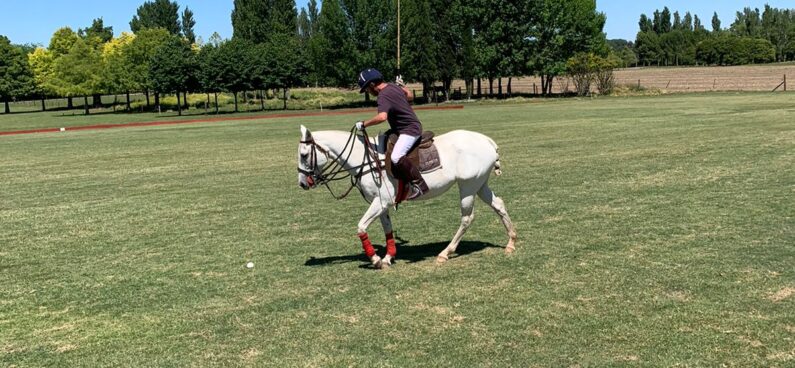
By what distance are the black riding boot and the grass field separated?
109 centimetres

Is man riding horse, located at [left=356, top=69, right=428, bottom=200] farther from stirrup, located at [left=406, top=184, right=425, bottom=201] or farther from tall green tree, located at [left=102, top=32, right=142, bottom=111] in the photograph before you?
tall green tree, located at [left=102, top=32, right=142, bottom=111]

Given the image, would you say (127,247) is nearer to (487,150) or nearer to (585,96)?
(487,150)

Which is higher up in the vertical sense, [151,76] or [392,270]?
[151,76]

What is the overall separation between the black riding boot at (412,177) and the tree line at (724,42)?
15695cm

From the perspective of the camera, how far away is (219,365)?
5.95m

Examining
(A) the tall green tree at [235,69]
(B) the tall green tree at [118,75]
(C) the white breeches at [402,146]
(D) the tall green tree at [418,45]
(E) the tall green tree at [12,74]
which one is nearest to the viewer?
(C) the white breeches at [402,146]

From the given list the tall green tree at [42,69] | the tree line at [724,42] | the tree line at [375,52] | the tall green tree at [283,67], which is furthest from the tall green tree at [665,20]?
the tall green tree at [42,69]

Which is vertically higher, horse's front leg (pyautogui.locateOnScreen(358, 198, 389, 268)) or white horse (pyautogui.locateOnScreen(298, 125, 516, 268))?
white horse (pyautogui.locateOnScreen(298, 125, 516, 268))

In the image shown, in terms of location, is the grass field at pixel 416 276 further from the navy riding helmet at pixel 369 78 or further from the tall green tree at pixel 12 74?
the tall green tree at pixel 12 74

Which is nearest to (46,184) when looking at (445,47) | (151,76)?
(151,76)

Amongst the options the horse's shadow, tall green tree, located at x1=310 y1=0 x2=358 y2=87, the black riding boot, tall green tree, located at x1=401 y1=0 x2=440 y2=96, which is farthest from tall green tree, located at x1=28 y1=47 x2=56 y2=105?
the black riding boot

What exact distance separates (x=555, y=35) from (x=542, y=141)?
5737cm

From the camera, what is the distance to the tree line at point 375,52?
74.8 meters

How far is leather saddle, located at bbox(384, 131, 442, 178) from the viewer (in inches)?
346
